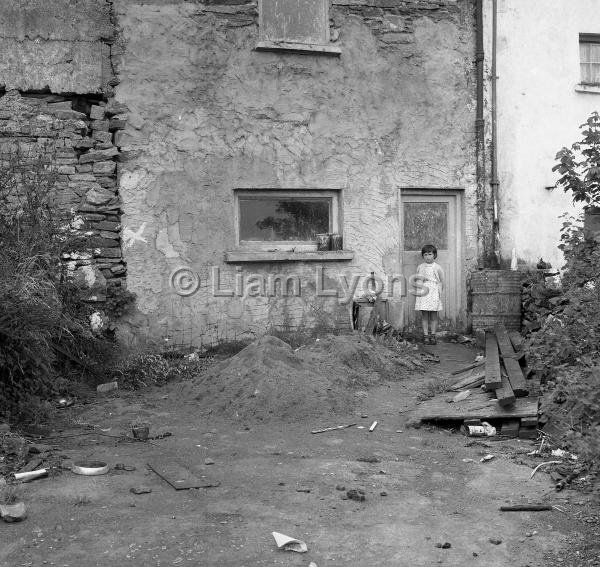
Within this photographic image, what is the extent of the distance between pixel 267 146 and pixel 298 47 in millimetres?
1331

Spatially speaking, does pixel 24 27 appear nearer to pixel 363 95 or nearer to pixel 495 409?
pixel 363 95

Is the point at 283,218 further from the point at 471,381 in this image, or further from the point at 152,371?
the point at 471,381

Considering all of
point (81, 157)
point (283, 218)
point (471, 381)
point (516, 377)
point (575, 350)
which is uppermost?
point (81, 157)

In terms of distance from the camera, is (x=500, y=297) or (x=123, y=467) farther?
(x=500, y=297)

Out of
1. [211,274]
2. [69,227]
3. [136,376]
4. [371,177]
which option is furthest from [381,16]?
[136,376]

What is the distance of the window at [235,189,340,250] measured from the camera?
371 inches

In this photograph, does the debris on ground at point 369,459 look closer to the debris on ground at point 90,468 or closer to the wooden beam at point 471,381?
the debris on ground at point 90,468

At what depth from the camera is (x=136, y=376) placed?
8.02 meters

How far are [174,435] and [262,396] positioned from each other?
0.94 m

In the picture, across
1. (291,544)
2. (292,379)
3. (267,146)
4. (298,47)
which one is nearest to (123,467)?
(291,544)

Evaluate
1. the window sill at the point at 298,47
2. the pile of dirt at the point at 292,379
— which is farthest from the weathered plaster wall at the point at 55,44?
the pile of dirt at the point at 292,379

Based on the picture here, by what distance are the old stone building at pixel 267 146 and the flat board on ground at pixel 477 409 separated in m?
3.19

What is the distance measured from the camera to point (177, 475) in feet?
15.8

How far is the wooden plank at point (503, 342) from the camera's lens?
7640 mm
